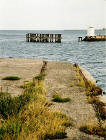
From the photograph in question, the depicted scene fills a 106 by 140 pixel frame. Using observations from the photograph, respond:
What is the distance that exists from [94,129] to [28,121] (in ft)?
3.64

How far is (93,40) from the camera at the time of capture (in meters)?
70.3

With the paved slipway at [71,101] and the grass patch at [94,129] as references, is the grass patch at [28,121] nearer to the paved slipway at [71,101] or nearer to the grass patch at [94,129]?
the paved slipway at [71,101]

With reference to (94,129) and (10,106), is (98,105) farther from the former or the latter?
(10,106)

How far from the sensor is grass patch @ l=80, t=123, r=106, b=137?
448cm

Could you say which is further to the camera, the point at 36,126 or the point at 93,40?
the point at 93,40

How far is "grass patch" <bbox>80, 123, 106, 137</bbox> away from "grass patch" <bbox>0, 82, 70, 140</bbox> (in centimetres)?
35

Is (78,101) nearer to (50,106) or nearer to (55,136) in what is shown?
(50,106)

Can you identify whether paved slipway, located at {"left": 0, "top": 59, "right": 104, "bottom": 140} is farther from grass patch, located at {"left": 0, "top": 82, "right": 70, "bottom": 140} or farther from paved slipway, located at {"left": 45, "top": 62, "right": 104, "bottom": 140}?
grass patch, located at {"left": 0, "top": 82, "right": 70, "bottom": 140}

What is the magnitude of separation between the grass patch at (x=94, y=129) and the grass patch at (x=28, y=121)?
35 centimetres

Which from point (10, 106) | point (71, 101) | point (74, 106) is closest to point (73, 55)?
point (71, 101)

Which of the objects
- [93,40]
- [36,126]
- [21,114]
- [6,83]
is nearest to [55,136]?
[36,126]

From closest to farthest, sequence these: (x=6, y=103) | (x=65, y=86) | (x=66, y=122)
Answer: (x=66, y=122)
(x=6, y=103)
(x=65, y=86)

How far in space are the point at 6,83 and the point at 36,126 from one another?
4.86 m

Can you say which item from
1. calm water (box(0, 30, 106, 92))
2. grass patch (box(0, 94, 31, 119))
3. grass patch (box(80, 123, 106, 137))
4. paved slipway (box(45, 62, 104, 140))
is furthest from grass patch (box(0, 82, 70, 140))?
calm water (box(0, 30, 106, 92))
